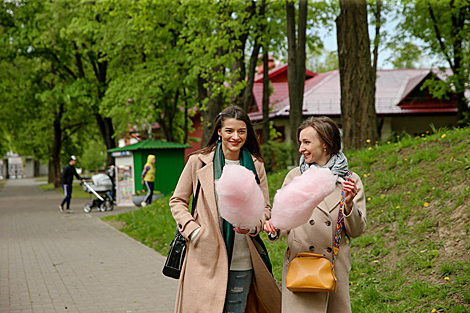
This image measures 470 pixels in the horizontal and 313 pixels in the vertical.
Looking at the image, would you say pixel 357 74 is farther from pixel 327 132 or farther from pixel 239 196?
pixel 239 196

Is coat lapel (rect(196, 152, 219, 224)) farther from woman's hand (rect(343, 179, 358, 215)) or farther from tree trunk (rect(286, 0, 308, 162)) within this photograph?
tree trunk (rect(286, 0, 308, 162))

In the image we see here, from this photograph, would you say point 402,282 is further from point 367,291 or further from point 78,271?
point 78,271

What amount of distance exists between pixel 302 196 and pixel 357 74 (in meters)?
8.88

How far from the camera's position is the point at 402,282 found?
218 inches

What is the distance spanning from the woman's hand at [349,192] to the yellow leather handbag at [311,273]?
0.20 feet

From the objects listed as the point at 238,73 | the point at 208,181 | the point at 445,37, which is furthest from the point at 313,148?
the point at 445,37

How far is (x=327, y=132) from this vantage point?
322 centimetres

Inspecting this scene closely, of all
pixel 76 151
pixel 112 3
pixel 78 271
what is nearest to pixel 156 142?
pixel 112 3

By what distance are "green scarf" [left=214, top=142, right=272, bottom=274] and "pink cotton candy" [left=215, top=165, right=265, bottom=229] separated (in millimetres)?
526

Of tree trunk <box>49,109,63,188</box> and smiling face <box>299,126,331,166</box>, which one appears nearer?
smiling face <box>299,126,331,166</box>

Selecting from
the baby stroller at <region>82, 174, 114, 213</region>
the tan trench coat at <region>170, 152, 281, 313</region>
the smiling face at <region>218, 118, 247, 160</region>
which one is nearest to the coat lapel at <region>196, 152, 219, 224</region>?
the tan trench coat at <region>170, 152, 281, 313</region>

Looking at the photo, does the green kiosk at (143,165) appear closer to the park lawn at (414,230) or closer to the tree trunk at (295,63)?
the tree trunk at (295,63)

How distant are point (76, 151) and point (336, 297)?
43.9 metres

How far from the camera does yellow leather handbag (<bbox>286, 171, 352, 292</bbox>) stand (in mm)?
3002
